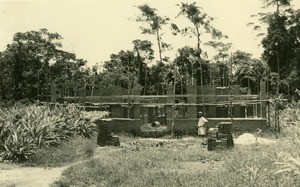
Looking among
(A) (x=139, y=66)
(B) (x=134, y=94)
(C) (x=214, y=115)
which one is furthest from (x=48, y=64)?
(C) (x=214, y=115)

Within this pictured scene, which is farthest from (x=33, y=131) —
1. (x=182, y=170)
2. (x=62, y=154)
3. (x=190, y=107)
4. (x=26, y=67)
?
(x=26, y=67)

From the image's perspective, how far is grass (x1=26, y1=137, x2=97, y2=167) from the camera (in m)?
11.1

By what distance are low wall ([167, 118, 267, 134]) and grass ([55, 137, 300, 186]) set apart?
20.1 ft

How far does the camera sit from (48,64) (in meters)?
34.2

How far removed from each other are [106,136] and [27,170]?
4.84 meters

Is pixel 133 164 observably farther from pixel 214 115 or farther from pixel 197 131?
pixel 214 115

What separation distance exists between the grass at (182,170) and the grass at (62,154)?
749 mm

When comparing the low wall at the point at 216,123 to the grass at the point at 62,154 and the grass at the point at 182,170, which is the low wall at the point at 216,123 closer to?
the grass at the point at 182,170

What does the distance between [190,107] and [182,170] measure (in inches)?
395

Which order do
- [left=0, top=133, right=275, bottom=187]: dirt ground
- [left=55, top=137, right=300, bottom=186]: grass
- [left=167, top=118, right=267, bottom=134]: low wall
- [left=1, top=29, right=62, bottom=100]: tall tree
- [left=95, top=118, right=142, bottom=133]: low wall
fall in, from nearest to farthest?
[left=55, top=137, right=300, bottom=186]: grass → [left=0, top=133, right=275, bottom=187]: dirt ground → [left=167, top=118, right=267, bottom=134]: low wall → [left=95, top=118, right=142, bottom=133]: low wall → [left=1, top=29, right=62, bottom=100]: tall tree

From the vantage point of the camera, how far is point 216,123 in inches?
743

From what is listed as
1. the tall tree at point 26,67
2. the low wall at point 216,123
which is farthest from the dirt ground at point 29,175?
the tall tree at point 26,67

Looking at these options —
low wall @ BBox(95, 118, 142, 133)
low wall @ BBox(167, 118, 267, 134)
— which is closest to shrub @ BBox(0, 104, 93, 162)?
low wall @ BBox(95, 118, 142, 133)

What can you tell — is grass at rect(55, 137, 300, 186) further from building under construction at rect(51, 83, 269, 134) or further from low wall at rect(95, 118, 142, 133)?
low wall at rect(95, 118, 142, 133)
